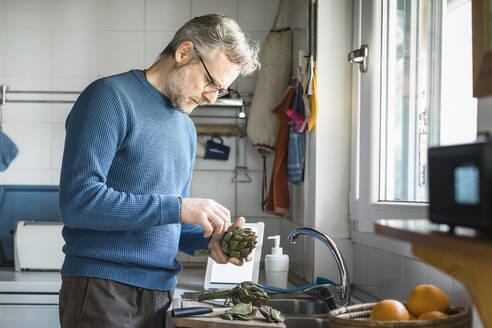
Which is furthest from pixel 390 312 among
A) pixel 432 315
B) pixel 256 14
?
pixel 256 14

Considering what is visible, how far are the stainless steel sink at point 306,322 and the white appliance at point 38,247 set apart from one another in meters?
1.58

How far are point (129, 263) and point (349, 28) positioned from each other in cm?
127

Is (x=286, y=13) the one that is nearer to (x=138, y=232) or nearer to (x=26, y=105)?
(x=26, y=105)

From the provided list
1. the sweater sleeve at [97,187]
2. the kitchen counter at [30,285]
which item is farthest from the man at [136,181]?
the kitchen counter at [30,285]

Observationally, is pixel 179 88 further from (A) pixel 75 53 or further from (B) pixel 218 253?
(A) pixel 75 53

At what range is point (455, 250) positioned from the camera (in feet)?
1.86

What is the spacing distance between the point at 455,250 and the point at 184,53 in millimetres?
1121

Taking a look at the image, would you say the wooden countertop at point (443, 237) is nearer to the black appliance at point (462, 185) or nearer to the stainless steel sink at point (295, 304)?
the black appliance at point (462, 185)

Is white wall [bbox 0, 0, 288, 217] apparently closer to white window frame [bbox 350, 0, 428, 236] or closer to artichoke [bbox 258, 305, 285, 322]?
white window frame [bbox 350, 0, 428, 236]

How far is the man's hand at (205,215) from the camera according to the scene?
1.40m

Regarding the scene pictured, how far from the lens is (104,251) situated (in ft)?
4.79

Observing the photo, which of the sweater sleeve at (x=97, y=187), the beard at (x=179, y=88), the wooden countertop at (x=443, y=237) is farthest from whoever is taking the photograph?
the beard at (x=179, y=88)

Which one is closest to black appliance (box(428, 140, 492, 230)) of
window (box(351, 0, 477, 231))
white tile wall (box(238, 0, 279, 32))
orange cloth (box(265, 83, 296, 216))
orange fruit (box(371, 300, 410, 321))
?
orange fruit (box(371, 300, 410, 321))

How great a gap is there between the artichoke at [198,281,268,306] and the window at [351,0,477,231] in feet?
1.41
